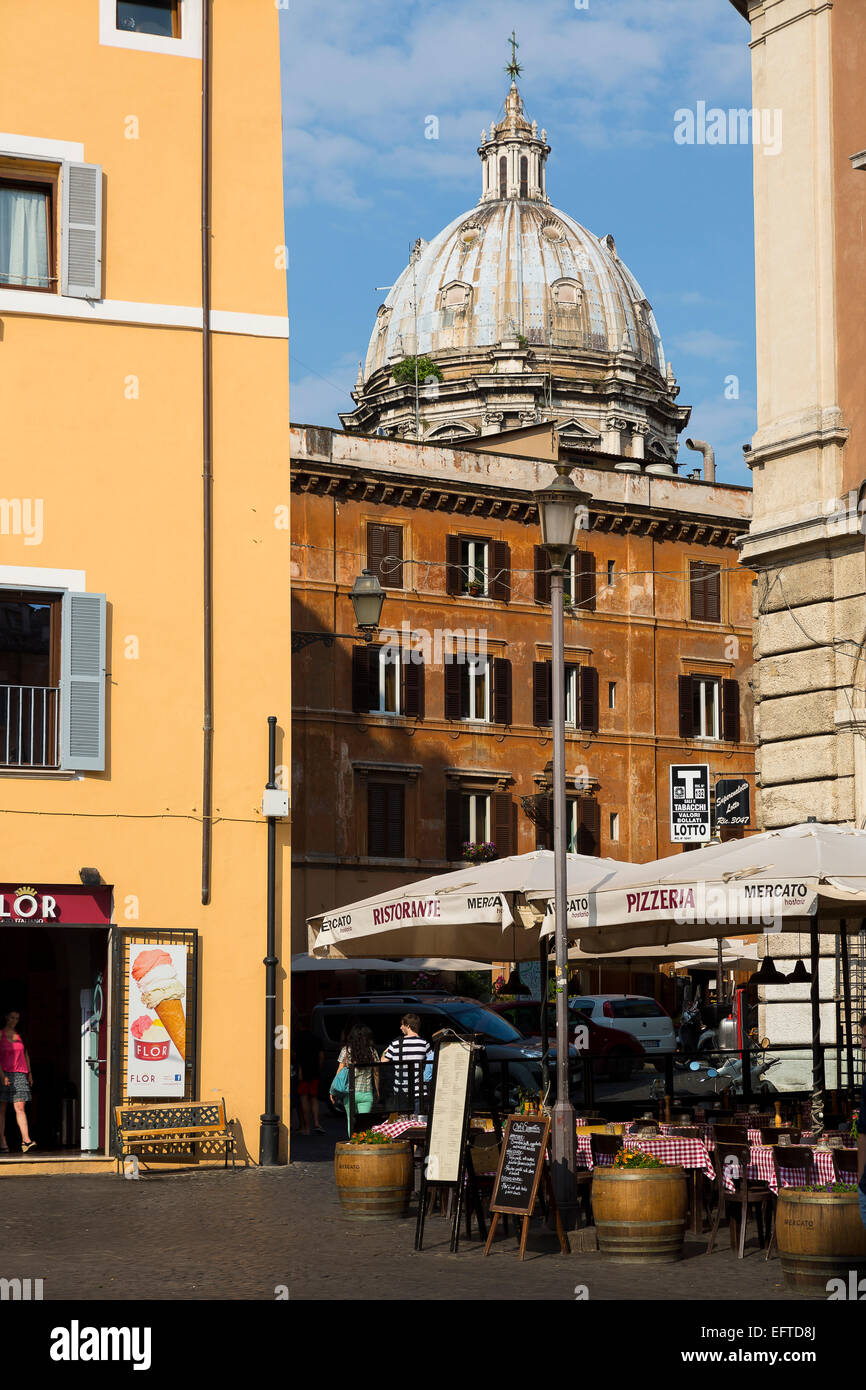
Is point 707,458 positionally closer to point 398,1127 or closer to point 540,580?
point 540,580

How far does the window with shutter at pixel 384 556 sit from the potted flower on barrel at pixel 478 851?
6744 mm

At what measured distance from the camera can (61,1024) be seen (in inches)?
857

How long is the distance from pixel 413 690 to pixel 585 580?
20.0 ft

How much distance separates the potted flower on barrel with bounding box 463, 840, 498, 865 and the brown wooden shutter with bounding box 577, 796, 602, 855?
2497 millimetres

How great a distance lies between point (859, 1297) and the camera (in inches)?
460

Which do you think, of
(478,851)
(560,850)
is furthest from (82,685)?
(478,851)

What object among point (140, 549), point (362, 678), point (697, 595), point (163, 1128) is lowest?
point (163, 1128)

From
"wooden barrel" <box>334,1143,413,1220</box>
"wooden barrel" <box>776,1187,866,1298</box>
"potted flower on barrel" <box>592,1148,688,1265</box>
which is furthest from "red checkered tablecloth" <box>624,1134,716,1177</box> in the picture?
"wooden barrel" <box>776,1187,866,1298</box>

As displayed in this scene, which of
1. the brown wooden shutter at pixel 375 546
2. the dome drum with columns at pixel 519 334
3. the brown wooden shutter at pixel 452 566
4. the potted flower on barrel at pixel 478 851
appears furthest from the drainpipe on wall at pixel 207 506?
the dome drum with columns at pixel 519 334

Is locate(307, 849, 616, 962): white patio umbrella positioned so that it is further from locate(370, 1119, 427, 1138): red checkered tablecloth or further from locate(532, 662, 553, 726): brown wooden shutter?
locate(532, 662, 553, 726): brown wooden shutter

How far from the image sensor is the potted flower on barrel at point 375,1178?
1574 cm

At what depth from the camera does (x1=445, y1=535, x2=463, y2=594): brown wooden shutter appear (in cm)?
5203

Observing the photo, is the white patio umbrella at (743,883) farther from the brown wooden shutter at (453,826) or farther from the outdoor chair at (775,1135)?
the brown wooden shutter at (453,826)
